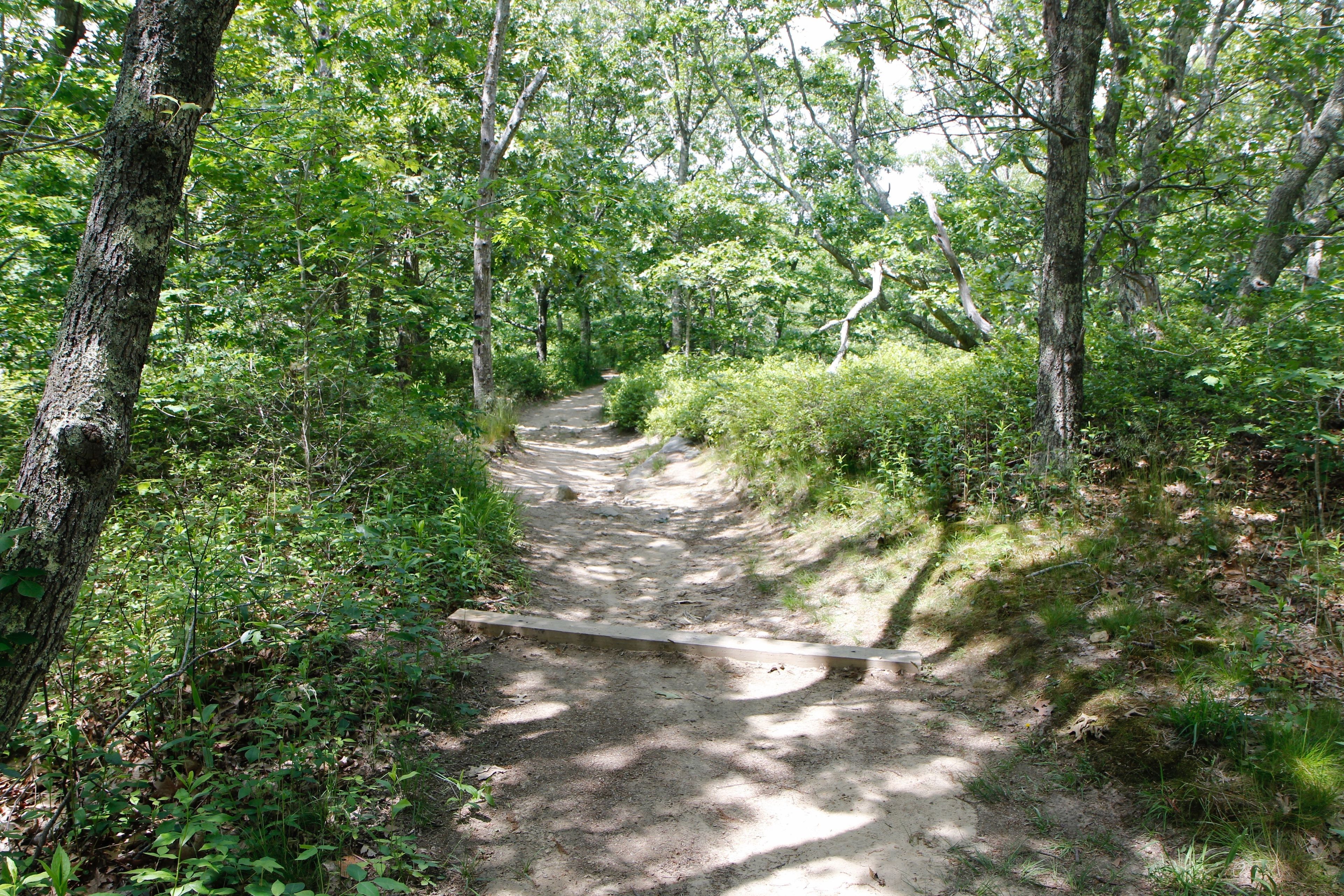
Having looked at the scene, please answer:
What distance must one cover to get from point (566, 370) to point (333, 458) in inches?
869

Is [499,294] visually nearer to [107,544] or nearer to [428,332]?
[428,332]

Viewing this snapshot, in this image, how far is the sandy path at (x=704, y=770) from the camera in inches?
112

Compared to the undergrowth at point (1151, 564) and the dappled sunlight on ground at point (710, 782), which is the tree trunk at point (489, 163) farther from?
the dappled sunlight on ground at point (710, 782)

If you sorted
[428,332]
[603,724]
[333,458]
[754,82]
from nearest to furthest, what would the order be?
1. [603,724]
2. [333,458]
3. [428,332]
4. [754,82]

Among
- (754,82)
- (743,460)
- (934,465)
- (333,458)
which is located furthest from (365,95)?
(754,82)

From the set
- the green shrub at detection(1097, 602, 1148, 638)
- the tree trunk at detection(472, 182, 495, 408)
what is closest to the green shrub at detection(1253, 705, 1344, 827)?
the green shrub at detection(1097, 602, 1148, 638)

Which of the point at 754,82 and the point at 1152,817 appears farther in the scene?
the point at 754,82

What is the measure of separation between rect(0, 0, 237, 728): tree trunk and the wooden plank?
2.73m

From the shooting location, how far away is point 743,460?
9812 mm

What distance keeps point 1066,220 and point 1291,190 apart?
10.7 ft

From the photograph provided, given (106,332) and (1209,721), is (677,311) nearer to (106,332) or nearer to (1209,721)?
(1209,721)

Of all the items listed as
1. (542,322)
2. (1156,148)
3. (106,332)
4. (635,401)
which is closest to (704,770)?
(106,332)

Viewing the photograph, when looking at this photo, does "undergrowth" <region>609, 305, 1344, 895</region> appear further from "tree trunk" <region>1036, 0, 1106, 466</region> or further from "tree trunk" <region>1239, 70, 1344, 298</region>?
"tree trunk" <region>1239, 70, 1344, 298</region>

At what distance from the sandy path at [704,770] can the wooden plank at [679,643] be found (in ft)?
0.26
